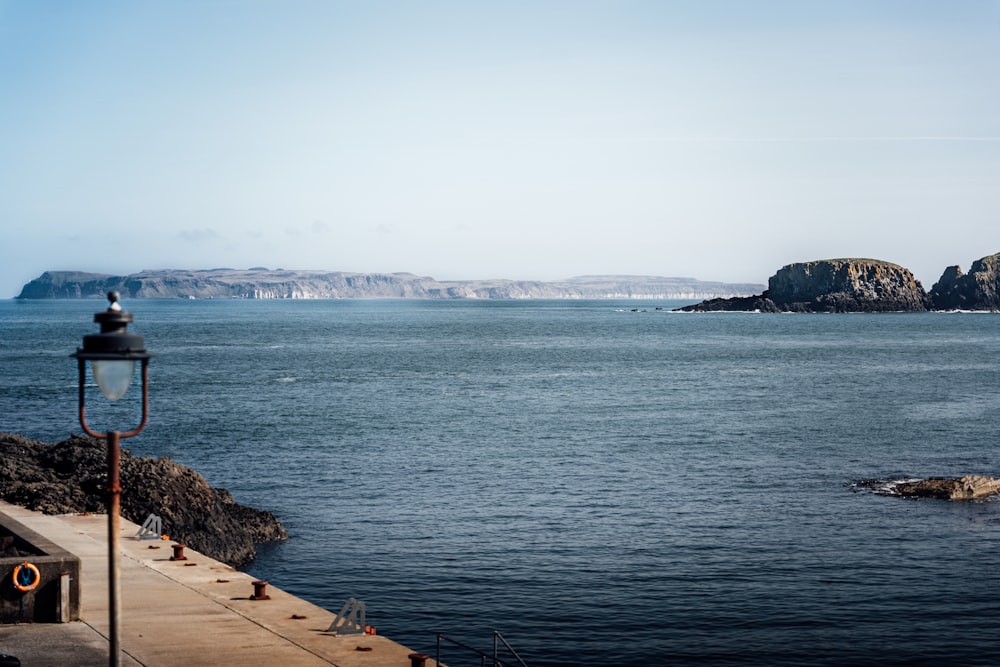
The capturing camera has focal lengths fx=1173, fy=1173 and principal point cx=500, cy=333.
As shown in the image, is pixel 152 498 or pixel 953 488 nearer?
pixel 152 498

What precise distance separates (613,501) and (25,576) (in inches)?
1047

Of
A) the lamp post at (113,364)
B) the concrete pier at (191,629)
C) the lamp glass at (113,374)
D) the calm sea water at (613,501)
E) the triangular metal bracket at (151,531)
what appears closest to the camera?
the lamp post at (113,364)

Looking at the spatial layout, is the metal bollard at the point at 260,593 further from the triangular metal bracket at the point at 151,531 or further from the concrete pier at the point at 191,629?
the triangular metal bracket at the point at 151,531

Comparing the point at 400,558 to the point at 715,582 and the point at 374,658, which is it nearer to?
the point at 715,582

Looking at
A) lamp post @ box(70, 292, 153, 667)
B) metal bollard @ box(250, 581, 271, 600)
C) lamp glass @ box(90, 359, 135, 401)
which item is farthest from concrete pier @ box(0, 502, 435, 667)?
lamp glass @ box(90, 359, 135, 401)

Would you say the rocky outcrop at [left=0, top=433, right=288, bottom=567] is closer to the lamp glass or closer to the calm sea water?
the calm sea water

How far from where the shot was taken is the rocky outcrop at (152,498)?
103 ft

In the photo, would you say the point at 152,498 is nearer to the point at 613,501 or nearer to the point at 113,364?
the point at 613,501

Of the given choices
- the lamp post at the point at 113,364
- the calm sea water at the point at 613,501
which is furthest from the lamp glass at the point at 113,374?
the calm sea water at the point at 613,501

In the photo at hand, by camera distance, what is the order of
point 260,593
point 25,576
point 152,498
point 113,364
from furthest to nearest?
point 152,498
point 260,593
point 25,576
point 113,364

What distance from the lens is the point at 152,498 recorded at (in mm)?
33750

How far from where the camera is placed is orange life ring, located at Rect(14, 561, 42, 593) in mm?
18625

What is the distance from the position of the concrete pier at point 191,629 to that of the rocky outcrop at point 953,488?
29.1 meters

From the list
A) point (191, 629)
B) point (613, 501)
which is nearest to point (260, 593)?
point (191, 629)
